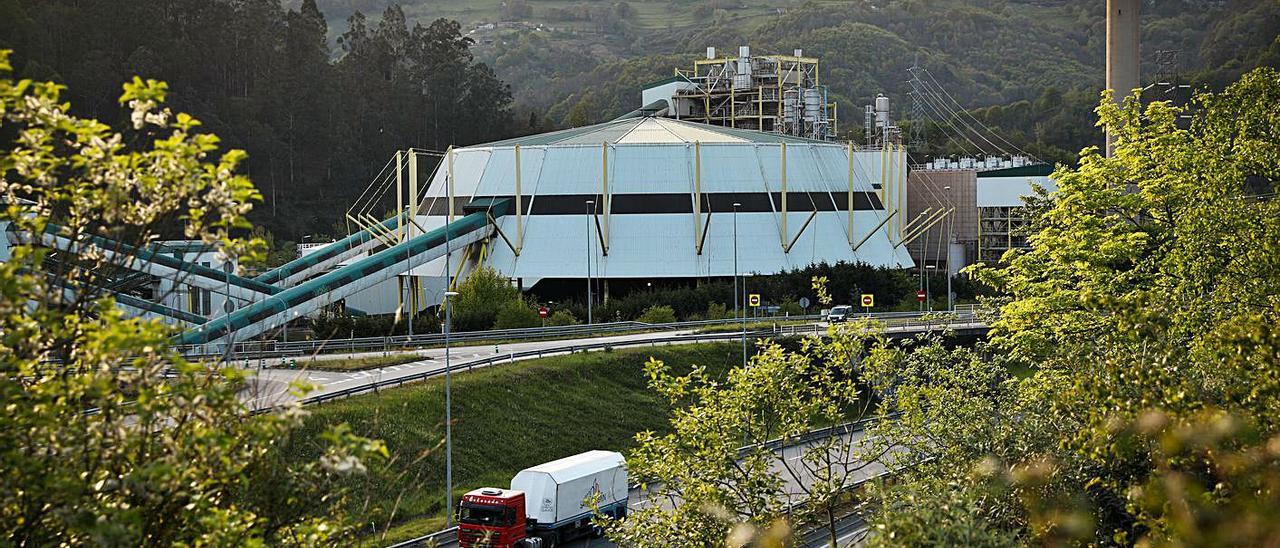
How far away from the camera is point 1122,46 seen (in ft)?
196

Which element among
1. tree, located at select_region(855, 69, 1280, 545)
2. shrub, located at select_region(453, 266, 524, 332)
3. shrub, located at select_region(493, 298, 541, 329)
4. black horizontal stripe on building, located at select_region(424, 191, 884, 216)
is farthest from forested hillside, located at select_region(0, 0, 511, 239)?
tree, located at select_region(855, 69, 1280, 545)

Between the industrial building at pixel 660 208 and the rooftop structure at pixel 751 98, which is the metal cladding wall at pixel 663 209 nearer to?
the industrial building at pixel 660 208

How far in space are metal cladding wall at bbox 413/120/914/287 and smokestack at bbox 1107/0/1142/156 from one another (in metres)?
25.1

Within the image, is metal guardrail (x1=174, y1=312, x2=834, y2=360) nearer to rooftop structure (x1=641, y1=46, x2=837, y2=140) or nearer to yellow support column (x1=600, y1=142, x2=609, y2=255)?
yellow support column (x1=600, y1=142, x2=609, y2=255)

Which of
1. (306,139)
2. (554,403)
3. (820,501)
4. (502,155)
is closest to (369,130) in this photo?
(306,139)

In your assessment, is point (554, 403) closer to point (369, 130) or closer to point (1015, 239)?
point (1015, 239)

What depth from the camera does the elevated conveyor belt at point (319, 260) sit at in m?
78.2

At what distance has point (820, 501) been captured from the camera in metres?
21.8

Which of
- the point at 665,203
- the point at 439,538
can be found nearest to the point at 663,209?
the point at 665,203

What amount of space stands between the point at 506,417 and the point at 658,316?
79.0 feet

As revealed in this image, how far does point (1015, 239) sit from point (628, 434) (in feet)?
218

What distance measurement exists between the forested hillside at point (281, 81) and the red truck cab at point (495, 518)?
78.4 m

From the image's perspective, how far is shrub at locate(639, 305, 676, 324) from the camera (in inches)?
2776

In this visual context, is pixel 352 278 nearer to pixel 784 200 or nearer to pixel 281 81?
pixel 784 200
